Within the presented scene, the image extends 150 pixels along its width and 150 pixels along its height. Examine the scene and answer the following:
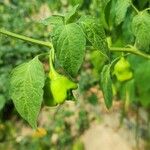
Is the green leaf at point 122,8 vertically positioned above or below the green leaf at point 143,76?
above

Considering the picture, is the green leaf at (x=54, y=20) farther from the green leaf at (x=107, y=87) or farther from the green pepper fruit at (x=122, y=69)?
the green pepper fruit at (x=122, y=69)

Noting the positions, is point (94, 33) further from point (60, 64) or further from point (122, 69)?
point (122, 69)

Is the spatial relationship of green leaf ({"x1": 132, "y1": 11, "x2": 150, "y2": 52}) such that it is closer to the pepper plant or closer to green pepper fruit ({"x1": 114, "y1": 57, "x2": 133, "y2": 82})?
the pepper plant

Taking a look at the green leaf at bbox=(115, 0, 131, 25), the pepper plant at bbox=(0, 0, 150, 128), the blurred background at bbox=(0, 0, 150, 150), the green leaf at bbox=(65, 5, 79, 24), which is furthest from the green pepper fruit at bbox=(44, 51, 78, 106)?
the blurred background at bbox=(0, 0, 150, 150)

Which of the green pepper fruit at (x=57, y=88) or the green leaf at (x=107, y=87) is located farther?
the green leaf at (x=107, y=87)

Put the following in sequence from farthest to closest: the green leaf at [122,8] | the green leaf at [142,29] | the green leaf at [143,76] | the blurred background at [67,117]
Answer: the blurred background at [67,117], the green leaf at [143,76], the green leaf at [122,8], the green leaf at [142,29]

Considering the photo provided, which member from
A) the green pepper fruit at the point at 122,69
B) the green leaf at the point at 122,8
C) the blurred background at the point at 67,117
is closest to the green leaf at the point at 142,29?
the green leaf at the point at 122,8
